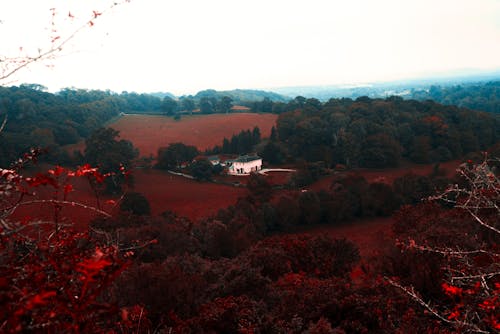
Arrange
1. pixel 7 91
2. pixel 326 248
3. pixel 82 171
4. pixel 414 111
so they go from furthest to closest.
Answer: pixel 7 91, pixel 414 111, pixel 326 248, pixel 82 171

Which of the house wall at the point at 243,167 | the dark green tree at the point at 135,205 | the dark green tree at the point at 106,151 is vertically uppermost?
the dark green tree at the point at 106,151

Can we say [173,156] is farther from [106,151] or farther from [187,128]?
[187,128]

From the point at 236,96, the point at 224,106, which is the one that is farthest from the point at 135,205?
the point at 236,96

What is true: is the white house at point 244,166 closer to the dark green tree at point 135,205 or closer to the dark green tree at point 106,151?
the dark green tree at point 106,151

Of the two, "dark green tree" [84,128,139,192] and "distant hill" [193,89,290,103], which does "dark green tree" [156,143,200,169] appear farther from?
"distant hill" [193,89,290,103]

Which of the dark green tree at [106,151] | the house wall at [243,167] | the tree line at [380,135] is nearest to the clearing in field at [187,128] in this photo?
the dark green tree at [106,151]

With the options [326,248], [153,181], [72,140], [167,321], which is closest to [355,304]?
[167,321]

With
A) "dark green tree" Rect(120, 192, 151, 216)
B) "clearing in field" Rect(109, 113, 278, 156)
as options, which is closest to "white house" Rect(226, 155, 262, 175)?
"clearing in field" Rect(109, 113, 278, 156)

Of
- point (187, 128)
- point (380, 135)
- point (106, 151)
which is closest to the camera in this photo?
point (106, 151)

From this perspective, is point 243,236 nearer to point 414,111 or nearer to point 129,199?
point 129,199
